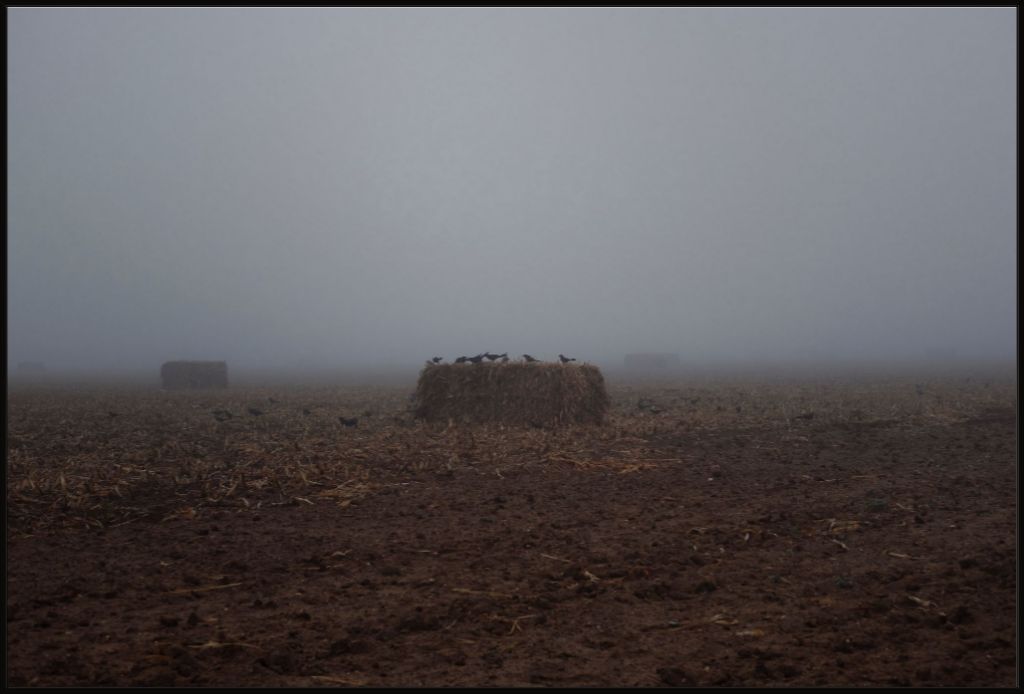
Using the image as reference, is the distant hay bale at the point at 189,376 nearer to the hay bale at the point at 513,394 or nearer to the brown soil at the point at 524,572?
the hay bale at the point at 513,394

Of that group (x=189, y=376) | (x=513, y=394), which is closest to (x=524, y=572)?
(x=513, y=394)

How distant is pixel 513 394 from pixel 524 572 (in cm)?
929

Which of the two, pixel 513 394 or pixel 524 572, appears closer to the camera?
pixel 524 572

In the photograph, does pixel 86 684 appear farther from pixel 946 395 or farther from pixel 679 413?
pixel 946 395

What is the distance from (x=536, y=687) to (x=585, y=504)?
4139 mm

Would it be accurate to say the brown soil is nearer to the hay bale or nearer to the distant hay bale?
the hay bale

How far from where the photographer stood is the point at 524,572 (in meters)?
5.50

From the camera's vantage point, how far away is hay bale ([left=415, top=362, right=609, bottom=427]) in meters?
14.6

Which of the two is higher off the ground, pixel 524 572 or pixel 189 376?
pixel 189 376

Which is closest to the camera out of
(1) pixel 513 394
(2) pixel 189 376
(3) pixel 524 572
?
(3) pixel 524 572

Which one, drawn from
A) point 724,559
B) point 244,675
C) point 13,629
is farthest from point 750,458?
point 13,629

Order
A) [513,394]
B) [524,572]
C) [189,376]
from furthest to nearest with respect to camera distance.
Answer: [189,376]
[513,394]
[524,572]

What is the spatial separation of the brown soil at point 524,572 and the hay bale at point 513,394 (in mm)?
4090

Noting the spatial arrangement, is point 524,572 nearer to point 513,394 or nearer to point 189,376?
point 513,394
